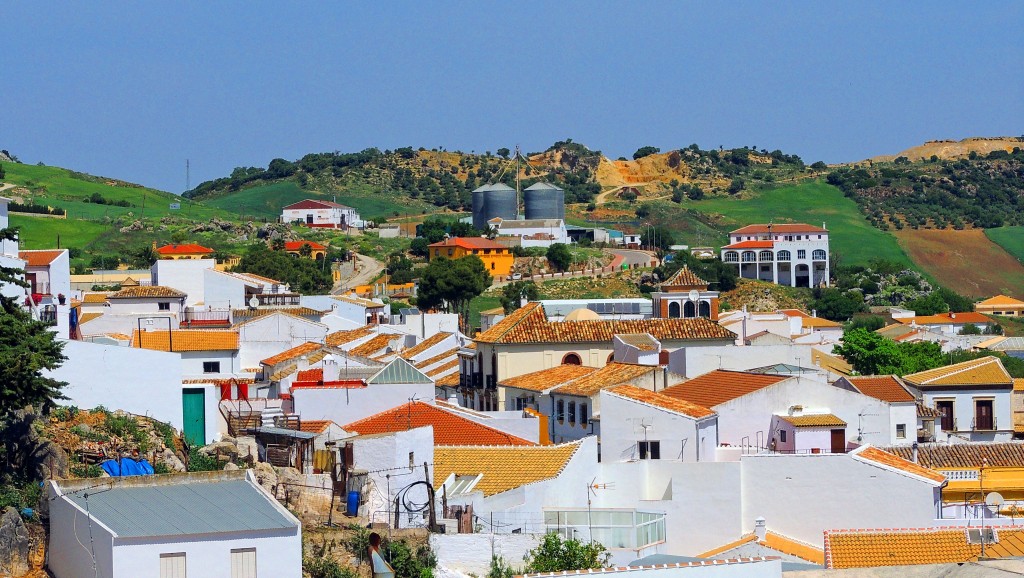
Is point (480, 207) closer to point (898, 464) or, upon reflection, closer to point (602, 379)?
point (602, 379)

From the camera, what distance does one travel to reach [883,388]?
40.2m

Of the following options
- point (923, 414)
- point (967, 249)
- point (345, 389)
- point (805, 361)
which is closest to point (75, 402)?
point (345, 389)

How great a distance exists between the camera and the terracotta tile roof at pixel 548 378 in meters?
40.9

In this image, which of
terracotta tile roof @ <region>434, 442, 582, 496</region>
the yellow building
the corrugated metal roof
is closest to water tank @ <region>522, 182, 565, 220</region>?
the yellow building

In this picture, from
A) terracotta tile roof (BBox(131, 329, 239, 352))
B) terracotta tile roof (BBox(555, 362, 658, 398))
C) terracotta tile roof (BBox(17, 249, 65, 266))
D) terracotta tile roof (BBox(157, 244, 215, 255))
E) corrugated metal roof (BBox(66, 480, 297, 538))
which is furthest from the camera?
terracotta tile roof (BBox(157, 244, 215, 255))

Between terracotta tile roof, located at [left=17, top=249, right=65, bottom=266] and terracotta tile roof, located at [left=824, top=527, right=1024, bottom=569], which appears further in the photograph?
terracotta tile roof, located at [left=17, top=249, right=65, bottom=266]

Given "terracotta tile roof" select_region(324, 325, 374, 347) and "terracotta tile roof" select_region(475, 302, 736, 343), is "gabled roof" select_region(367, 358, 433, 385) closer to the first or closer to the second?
"terracotta tile roof" select_region(475, 302, 736, 343)

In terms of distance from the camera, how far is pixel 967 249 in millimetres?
170625

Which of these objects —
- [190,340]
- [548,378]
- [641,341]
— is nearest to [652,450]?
[548,378]

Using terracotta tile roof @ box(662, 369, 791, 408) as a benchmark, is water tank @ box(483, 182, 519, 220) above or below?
above

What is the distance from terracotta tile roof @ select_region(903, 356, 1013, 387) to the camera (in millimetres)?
43125

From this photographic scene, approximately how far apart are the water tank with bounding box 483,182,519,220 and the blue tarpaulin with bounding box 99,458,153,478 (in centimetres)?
13013

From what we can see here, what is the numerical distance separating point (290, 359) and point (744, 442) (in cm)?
1534

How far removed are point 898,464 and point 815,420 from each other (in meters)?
4.51
